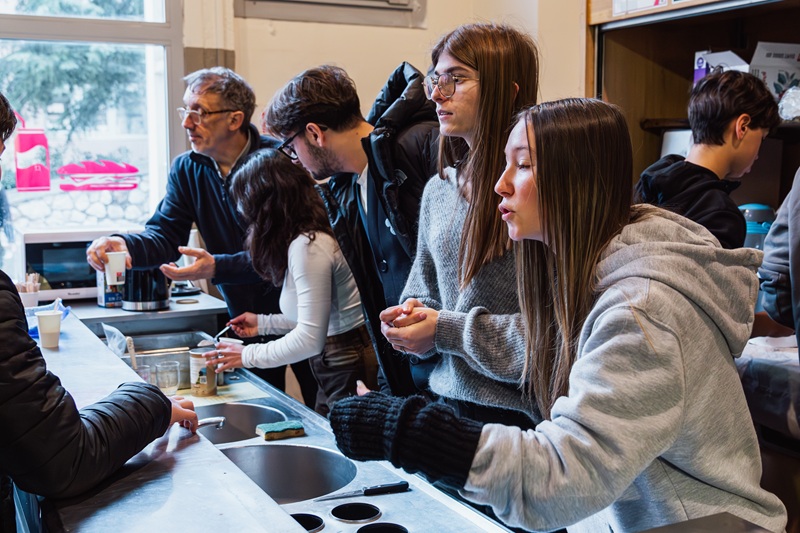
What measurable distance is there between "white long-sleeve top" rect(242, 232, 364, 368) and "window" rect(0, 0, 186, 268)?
1.84 metres

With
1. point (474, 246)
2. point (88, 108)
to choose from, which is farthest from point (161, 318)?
point (474, 246)

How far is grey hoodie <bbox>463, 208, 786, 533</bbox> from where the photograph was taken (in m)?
0.96

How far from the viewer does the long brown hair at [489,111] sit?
5.35ft

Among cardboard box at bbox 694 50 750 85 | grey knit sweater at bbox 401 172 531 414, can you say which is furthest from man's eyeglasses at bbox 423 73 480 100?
cardboard box at bbox 694 50 750 85

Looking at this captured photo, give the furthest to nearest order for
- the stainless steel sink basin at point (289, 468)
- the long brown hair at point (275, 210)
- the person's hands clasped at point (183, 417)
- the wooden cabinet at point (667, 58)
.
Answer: the wooden cabinet at point (667, 58) → the long brown hair at point (275, 210) → the stainless steel sink basin at point (289, 468) → the person's hands clasped at point (183, 417)

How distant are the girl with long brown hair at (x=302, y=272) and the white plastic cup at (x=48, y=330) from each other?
47 cm

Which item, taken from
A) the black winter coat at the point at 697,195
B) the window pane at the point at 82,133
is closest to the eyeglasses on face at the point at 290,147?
the black winter coat at the point at 697,195

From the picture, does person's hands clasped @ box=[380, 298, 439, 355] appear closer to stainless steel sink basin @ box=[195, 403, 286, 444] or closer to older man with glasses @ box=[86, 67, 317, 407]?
stainless steel sink basin @ box=[195, 403, 286, 444]

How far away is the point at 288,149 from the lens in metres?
2.46

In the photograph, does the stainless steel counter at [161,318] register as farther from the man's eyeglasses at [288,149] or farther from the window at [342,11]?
the window at [342,11]

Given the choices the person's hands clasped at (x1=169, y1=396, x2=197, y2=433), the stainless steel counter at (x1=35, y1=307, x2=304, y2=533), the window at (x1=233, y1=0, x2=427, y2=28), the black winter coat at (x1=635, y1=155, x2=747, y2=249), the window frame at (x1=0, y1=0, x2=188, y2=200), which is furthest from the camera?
the window at (x1=233, y1=0, x2=427, y2=28)

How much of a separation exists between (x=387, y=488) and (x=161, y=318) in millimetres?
1781

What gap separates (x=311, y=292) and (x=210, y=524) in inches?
52.5

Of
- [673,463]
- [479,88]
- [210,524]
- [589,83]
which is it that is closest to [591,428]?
[673,463]
